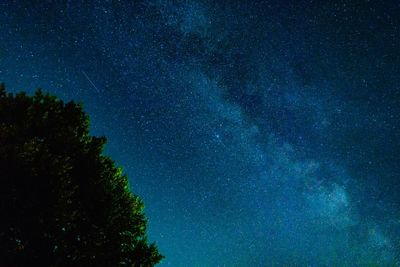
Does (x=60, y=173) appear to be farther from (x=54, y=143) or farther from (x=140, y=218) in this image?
(x=140, y=218)

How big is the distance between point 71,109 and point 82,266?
568 centimetres

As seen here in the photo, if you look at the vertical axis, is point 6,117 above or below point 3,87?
below

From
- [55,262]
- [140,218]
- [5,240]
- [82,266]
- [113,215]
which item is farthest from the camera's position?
[140,218]

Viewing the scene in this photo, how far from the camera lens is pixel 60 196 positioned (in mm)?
9758

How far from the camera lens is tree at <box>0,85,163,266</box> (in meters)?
9.35

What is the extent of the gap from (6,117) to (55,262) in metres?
4.89

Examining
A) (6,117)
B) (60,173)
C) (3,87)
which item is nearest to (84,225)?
(60,173)

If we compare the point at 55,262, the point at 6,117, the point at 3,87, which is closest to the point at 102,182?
the point at 55,262

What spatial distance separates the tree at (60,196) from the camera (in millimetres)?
9352

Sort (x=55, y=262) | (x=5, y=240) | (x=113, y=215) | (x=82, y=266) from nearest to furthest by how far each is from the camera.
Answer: (x=5, y=240) → (x=55, y=262) → (x=82, y=266) → (x=113, y=215)

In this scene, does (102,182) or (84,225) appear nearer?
(84,225)

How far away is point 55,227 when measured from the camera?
10.1m

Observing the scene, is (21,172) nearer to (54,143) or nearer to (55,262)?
(54,143)

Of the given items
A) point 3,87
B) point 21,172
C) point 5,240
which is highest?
point 3,87
